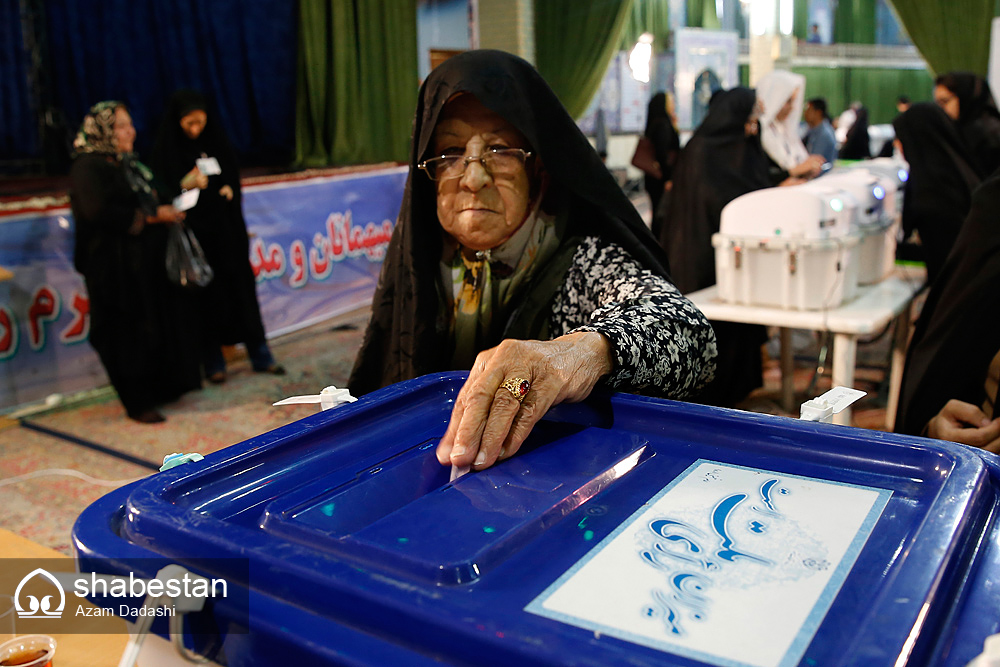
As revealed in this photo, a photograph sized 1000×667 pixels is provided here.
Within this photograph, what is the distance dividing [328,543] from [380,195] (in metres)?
5.77

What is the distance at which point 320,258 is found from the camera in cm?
566

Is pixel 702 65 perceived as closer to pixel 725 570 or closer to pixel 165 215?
pixel 165 215

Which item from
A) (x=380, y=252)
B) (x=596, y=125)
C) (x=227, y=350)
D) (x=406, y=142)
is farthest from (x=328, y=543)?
(x=596, y=125)

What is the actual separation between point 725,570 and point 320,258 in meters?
5.34

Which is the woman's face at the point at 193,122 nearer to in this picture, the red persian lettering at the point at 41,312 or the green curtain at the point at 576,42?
the red persian lettering at the point at 41,312

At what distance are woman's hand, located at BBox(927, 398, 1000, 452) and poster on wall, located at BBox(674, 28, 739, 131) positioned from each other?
8.63 metres

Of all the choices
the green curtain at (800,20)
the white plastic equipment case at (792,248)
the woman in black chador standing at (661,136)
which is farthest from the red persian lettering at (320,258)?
the green curtain at (800,20)

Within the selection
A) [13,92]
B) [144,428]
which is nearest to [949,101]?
[144,428]

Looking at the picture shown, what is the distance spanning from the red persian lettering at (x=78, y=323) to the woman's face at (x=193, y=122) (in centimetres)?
107

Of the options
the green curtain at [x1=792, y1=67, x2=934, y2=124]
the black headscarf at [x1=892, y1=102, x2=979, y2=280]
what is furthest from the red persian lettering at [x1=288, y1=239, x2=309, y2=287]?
the green curtain at [x1=792, y1=67, x2=934, y2=124]

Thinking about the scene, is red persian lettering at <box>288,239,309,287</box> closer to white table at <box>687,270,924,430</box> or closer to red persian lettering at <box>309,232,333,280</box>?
red persian lettering at <box>309,232,333,280</box>

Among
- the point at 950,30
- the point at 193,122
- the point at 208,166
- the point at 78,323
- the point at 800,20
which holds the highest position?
the point at 800,20

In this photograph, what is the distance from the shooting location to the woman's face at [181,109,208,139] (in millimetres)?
4250

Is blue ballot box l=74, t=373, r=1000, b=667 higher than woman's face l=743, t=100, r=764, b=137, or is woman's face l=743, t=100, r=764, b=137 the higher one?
woman's face l=743, t=100, r=764, b=137
